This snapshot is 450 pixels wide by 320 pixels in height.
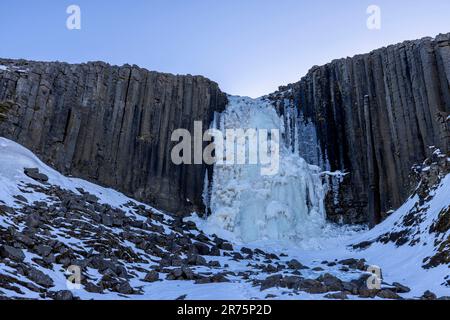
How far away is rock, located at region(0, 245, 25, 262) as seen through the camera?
16.9m

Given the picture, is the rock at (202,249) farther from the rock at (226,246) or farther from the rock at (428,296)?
the rock at (428,296)

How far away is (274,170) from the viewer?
135 ft

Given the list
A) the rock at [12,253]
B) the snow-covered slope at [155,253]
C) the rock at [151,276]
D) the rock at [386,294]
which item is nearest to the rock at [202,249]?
the snow-covered slope at [155,253]

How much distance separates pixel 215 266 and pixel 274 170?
17.3 m

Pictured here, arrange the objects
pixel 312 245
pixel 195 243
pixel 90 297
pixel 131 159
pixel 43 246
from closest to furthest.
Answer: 1. pixel 90 297
2. pixel 43 246
3. pixel 195 243
4. pixel 312 245
5. pixel 131 159

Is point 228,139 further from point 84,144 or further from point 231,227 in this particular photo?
point 84,144

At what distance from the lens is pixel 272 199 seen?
129ft

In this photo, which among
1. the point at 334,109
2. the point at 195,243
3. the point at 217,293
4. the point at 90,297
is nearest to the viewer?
the point at 90,297

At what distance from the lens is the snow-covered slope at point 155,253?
56.6 feet

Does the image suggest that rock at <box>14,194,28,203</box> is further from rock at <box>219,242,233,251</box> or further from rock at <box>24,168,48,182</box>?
rock at <box>219,242,233,251</box>

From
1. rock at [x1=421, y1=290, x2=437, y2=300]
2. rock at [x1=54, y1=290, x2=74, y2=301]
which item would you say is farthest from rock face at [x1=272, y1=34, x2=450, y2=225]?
rock at [x1=54, y1=290, x2=74, y2=301]

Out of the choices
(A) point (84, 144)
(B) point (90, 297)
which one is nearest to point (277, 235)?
(A) point (84, 144)

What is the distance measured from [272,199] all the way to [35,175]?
60.4 ft

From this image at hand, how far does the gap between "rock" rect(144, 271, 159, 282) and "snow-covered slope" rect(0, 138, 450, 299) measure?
44mm
